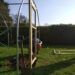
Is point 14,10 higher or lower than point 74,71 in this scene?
higher

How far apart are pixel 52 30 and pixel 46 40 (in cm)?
121

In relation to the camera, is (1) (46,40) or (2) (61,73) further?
(1) (46,40)

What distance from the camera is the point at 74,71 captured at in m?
9.09

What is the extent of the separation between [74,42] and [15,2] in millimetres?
15481

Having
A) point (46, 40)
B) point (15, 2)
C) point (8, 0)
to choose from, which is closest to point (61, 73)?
point (15, 2)

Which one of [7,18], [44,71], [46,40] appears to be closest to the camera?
[44,71]

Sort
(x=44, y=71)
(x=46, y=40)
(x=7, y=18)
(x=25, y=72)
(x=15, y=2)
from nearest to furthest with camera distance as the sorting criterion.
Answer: (x=25, y=72)
(x=44, y=71)
(x=15, y=2)
(x=7, y=18)
(x=46, y=40)

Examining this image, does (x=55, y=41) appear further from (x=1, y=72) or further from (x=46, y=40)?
(x=1, y=72)

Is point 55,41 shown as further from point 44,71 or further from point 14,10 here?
point 44,71

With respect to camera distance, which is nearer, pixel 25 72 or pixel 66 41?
pixel 25 72

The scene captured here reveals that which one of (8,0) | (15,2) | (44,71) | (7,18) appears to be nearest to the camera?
(44,71)

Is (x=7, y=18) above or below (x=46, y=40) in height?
above

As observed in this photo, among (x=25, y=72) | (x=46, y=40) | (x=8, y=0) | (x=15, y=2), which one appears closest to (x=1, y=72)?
(x=25, y=72)

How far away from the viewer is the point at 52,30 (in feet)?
83.9
